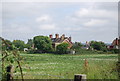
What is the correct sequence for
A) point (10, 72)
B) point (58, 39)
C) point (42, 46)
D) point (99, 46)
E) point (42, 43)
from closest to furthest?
A: 1. point (10, 72)
2. point (42, 43)
3. point (42, 46)
4. point (58, 39)
5. point (99, 46)

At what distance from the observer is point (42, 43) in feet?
15.5

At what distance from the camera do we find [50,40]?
498 centimetres

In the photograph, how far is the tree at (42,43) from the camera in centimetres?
476

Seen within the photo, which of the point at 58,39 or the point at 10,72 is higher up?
the point at 58,39

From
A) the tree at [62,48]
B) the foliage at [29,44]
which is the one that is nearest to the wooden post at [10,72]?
the foliage at [29,44]

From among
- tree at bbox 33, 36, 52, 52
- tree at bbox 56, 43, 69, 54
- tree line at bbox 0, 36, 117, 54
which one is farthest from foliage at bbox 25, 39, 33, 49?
tree at bbox 56, 43, 69, 54

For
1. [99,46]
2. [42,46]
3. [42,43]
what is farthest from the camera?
[99,46]

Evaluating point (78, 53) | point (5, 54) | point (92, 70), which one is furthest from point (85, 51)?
point (5, 54)

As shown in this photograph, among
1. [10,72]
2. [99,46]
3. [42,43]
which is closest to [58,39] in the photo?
[42,43]

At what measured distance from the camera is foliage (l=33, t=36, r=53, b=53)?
15.6 feet

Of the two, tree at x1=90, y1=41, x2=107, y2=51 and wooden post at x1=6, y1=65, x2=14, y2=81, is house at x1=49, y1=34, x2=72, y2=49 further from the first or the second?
wooden post at x1=6, y1=65, x2=14, y2=81

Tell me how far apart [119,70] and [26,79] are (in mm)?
1357

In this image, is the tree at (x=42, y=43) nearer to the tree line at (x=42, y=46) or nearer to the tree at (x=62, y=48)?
the tree line at (x=42, y=46)

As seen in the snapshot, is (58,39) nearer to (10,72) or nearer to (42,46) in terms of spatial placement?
(42,46)
